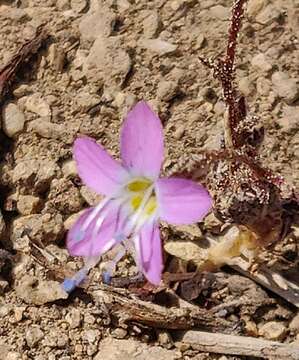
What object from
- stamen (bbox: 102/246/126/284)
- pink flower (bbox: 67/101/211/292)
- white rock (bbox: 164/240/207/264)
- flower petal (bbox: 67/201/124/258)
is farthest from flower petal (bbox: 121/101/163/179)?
white rock (bbox: 164/240/207/264)

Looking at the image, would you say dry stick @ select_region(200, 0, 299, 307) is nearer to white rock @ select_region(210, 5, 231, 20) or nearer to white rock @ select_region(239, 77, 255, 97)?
white rock @ select_region(239, 77, 255, 97)

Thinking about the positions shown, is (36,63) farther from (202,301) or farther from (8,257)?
(202,301)

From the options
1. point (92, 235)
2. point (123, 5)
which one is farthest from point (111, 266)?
point (123, 5)

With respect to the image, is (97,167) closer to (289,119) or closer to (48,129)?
(48,129)

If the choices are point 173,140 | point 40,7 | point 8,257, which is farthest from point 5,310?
point 40,7

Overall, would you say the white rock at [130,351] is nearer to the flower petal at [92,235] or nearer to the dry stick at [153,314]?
the dry stick at [153,314]

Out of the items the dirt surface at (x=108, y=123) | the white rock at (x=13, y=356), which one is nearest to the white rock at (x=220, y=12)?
the dirt surface at (x=108, y=123)

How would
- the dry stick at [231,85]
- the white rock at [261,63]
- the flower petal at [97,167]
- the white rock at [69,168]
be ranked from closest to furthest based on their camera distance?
the flower petal at [97,167] < the dry stick at [231,85] < the white rock at [69,168] < the white rock at [261,63]
